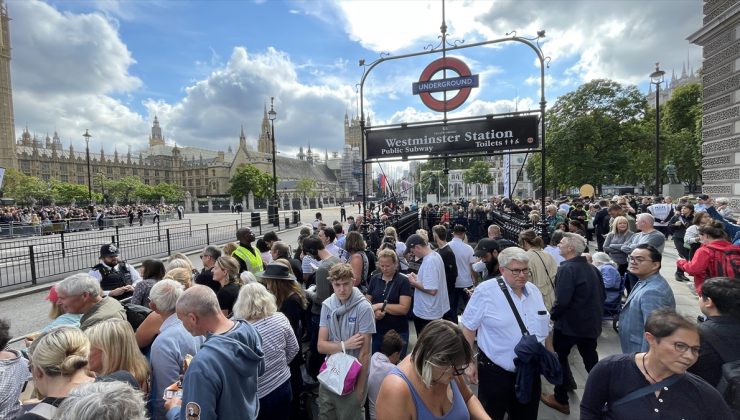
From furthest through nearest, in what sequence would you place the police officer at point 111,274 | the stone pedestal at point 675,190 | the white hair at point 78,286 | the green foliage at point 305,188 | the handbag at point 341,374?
the green foliage at point 305,188, the stone pedestal at point 675,190, the police officer at point 111,274, the white hair at point 78,286, the handbag at point 341,374

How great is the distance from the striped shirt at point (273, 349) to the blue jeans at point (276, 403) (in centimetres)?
6

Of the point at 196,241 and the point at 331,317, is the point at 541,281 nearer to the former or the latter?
the point at 331,317

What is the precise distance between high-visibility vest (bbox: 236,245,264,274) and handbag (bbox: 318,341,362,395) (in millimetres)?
3129

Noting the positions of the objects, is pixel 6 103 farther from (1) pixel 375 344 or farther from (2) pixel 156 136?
(1) pixel 375 344

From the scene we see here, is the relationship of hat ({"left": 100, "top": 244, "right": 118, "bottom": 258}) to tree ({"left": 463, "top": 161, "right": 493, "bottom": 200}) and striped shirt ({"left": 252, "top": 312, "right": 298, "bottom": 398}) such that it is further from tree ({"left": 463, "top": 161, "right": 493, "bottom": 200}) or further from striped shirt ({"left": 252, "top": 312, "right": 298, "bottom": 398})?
tree ({"left": 463, "top": 161, "right": 493, "bottom": 200})

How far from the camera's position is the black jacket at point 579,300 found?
3.80m

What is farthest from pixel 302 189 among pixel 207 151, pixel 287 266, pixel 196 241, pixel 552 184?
pixel 287 266

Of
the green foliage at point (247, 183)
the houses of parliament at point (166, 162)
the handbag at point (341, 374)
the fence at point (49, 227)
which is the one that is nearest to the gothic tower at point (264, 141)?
the houses of parliament at point (166, 162)

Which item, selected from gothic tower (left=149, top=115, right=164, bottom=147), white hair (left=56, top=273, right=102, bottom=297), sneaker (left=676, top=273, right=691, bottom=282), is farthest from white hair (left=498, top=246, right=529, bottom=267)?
gothic tower (left=149, top=115, right=164, bottom=147)

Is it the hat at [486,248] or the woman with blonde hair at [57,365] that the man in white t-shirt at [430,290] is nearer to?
the hat at [486,248]

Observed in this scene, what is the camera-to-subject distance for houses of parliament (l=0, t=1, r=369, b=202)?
74000 millimetres

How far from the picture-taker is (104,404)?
56.1 inches

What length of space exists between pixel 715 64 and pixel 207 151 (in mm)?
141459

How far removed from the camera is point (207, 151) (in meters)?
132
